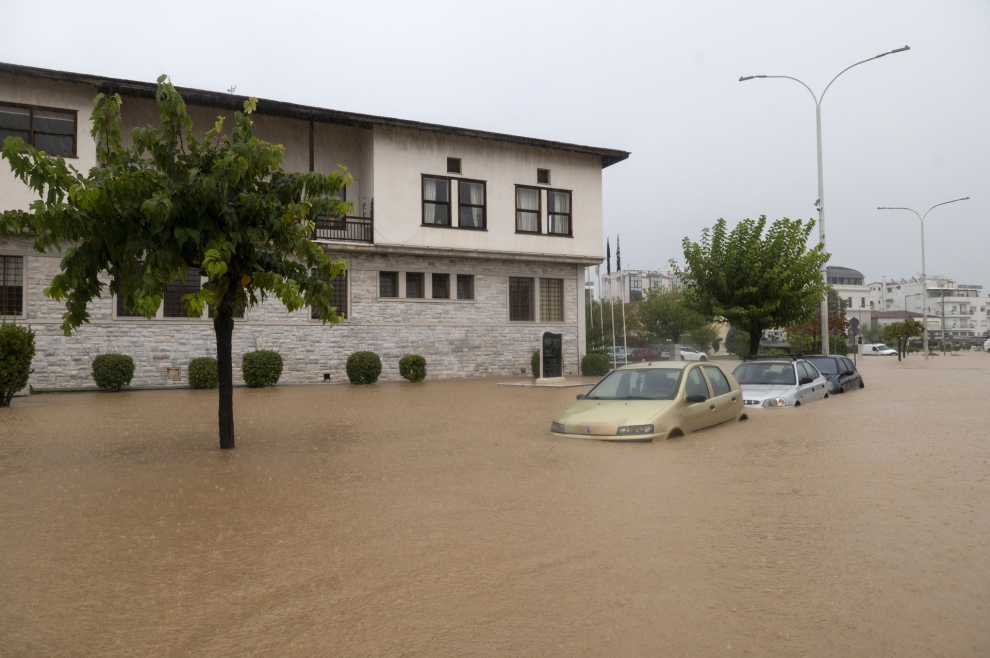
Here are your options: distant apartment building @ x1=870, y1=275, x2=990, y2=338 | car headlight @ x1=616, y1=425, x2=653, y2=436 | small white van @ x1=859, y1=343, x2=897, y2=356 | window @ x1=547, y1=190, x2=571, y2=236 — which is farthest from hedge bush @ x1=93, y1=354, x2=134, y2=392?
distant apartment building @ x1=870, y1=275, x2=990, y2=338

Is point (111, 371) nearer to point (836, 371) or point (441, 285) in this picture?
point (441, 285)

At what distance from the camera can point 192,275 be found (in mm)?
24422

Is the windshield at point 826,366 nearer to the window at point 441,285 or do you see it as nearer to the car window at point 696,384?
the car window at point 696,384

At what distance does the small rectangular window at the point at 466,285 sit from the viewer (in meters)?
29.0

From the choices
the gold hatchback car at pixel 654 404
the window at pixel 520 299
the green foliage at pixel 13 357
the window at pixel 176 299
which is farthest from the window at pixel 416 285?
the gold hatchback car at pixel 654 404

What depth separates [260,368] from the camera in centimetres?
2345

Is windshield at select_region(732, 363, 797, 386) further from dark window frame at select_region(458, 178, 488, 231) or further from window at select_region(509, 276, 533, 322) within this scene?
dark window frame at select_region(458, 178, 488, 231)

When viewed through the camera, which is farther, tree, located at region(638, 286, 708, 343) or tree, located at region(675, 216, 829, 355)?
tree, located at region(638, 286, 708, 343)

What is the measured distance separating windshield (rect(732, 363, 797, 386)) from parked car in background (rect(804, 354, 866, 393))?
3.11m

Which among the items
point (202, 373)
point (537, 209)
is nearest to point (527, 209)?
point (537, 209)

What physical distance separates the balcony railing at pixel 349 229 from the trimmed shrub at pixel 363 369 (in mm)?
4187

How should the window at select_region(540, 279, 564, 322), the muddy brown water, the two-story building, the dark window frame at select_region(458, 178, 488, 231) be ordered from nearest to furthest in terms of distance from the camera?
the muddy brown water, the two-story building, the dark window frame at select_region(458, 178, 488, 231), the window at select_region(540, 279, 564, 322)

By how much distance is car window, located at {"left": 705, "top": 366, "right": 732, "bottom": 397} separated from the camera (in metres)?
12.2

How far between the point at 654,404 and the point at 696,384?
3.84 ft
